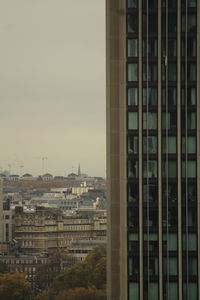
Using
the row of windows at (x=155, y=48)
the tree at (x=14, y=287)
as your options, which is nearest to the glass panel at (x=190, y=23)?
the row of windows at (x=155, y=48)

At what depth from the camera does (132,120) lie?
6730 mm

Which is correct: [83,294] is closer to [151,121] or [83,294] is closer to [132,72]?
[151,121]

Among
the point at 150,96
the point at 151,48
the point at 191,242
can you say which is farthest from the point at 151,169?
the point at 151,48

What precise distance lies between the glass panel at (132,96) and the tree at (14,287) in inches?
293

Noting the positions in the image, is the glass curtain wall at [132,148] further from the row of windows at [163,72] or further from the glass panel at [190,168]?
the glass panel at [190,168]

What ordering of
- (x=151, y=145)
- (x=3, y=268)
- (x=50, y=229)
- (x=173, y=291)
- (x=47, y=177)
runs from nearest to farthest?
(x=173, y=291) < (x=151, y=145) < (x=47, y=177) < (x=3, y=268) < (x=50, y=229)

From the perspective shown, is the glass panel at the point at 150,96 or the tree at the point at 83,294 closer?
the glass panel at the point at 150,96

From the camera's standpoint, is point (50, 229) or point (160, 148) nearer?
point (160, 148)

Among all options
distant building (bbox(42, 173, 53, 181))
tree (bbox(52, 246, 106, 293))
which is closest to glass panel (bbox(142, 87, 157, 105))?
distant building (bbox(42, 173, 53, 181))

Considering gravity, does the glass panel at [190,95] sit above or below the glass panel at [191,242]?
above

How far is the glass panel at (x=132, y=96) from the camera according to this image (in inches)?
264

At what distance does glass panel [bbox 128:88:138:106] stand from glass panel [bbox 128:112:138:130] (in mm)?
125

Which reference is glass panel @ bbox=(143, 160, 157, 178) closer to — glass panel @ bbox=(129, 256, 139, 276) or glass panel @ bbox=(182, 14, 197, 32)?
glass panel @ bbox=(129, 256, 139, 276)

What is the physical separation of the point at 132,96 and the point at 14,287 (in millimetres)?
7656
